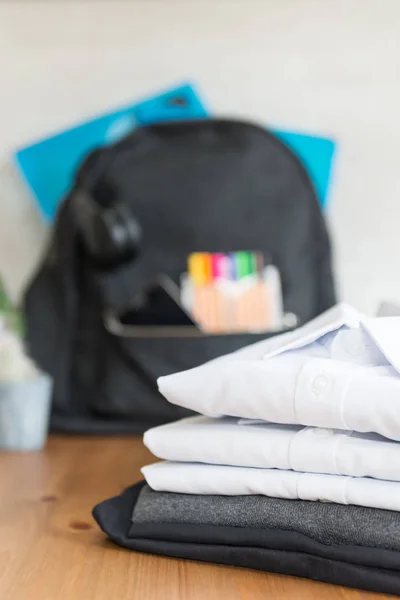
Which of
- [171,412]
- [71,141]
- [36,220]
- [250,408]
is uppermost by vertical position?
[71,141]

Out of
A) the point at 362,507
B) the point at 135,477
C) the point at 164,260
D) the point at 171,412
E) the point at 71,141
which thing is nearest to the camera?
the point at 362,507

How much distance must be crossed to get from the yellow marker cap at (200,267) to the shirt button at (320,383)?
2.16 feet

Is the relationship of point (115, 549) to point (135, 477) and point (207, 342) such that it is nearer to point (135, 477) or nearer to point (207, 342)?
point (135, 477)

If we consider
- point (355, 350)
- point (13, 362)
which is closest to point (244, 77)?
point (13, 362)

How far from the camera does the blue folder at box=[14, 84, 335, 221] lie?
53.9 inches

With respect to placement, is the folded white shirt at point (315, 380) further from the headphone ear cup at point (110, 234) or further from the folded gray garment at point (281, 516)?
the headphone ear cup at point (110, 234)

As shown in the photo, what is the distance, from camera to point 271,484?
0.53 meters

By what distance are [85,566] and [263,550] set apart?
117 mm

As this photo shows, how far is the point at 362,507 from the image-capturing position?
1.64 ft

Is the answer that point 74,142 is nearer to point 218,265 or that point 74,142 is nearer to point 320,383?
point 218,265

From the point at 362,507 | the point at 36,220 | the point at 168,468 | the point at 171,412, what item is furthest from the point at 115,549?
the point at 36,220

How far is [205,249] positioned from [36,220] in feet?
1.19

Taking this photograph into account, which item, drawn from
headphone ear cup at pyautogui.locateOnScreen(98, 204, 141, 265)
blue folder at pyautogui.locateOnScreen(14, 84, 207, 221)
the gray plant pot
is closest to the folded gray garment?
the gray plant pot

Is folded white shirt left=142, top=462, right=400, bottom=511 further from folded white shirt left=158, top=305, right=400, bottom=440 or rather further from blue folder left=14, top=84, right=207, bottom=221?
blue folder left=14, top=84, right=207, bottom=221
